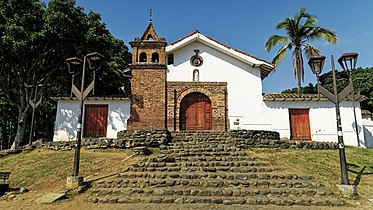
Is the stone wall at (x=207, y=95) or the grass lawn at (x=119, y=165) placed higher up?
the stone wall at (x=207, y=95)

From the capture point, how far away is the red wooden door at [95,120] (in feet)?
50.9

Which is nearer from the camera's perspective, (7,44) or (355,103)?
(7,44)

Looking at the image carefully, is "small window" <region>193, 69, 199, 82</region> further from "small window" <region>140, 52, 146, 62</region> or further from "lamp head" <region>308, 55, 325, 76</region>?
"lamp head" <region>308, 55, 325, 76</region>

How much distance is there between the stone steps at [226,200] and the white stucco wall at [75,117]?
9046 millimetres

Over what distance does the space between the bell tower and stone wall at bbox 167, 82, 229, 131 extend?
1.43 feet

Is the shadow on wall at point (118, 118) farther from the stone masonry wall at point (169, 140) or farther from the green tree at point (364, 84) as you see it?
the green tree at point (364, 84)

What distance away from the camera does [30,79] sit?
16.9 m

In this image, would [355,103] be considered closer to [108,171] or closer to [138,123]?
[138,123]

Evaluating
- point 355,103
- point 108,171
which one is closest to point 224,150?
point 108,171

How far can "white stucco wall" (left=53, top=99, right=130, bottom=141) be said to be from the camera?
1515cm

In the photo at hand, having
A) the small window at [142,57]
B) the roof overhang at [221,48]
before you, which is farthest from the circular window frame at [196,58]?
the small window at [142,57]

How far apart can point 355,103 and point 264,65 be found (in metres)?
6.27

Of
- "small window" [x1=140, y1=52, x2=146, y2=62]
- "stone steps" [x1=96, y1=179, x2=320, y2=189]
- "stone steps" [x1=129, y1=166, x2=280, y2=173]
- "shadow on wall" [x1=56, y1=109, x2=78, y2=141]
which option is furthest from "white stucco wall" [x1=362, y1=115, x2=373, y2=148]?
"shadow on wall" [x1=56, y1=109, x2=78, y2=141]

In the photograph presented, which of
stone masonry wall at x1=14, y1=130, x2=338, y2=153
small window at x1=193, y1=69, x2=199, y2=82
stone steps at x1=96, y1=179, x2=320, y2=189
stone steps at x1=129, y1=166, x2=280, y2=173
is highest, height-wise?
small window at x1=193, y1=69, x2=199, y2=82
